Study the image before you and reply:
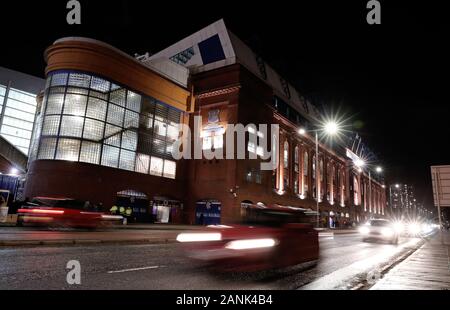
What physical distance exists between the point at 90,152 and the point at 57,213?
1335 centimetres

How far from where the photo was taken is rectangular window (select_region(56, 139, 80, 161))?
99.5 feet

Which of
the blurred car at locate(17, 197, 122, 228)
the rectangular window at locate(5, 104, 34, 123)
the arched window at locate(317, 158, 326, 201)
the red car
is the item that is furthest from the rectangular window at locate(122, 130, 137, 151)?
the arched window at locate(317, 158, 326, 201)

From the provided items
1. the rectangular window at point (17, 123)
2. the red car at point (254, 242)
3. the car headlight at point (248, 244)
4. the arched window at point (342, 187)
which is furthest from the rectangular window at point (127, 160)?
the arched window at point (342, 187)

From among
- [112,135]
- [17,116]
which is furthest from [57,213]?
[17,116]

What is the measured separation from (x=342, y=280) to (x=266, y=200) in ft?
111

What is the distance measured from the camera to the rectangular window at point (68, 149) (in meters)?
30.3

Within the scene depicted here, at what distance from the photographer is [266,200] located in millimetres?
41469

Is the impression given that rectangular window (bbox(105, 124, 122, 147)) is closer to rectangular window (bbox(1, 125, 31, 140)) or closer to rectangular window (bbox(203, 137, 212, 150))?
Answer: rectangular window (bbox(203, 137, 212, 150))

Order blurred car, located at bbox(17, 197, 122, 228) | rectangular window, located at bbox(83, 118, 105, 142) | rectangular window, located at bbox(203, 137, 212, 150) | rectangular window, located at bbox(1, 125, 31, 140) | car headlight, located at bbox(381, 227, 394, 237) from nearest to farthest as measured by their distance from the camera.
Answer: blurred car, located at bbox(17, 197, 122, 228), car headlight, located at bbox(381, 227, 394, 237), rectangular window, located at bbox(83, 118, 105, 142), rectangular window, located at bbox(203, 137, 212, 150), rectangular window, located at bbox(1, 125, 31, 140)

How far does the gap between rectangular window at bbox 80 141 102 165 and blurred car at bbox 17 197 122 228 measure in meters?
11.2
